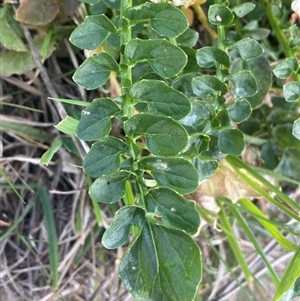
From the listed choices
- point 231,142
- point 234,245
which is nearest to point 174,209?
point 231,142

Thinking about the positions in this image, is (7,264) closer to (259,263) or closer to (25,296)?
(25,296)

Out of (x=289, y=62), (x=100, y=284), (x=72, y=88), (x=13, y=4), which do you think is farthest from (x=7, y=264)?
(x=289, y=62)

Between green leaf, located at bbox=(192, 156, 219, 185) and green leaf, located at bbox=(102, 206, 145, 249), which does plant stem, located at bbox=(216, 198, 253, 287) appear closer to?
green leaf, located at bbox=(192, 156, 219, 185)

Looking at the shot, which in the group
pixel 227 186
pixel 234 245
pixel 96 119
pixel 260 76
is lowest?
pixel 234 245

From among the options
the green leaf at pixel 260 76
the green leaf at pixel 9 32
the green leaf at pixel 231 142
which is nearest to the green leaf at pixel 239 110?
the green leaf at pixel 231 142

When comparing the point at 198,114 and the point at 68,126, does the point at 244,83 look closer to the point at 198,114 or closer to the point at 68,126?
A: the point at 198,114

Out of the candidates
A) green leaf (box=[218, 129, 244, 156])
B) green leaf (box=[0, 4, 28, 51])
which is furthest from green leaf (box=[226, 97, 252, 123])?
green leaf (box=[0, 4, 28, 51])
